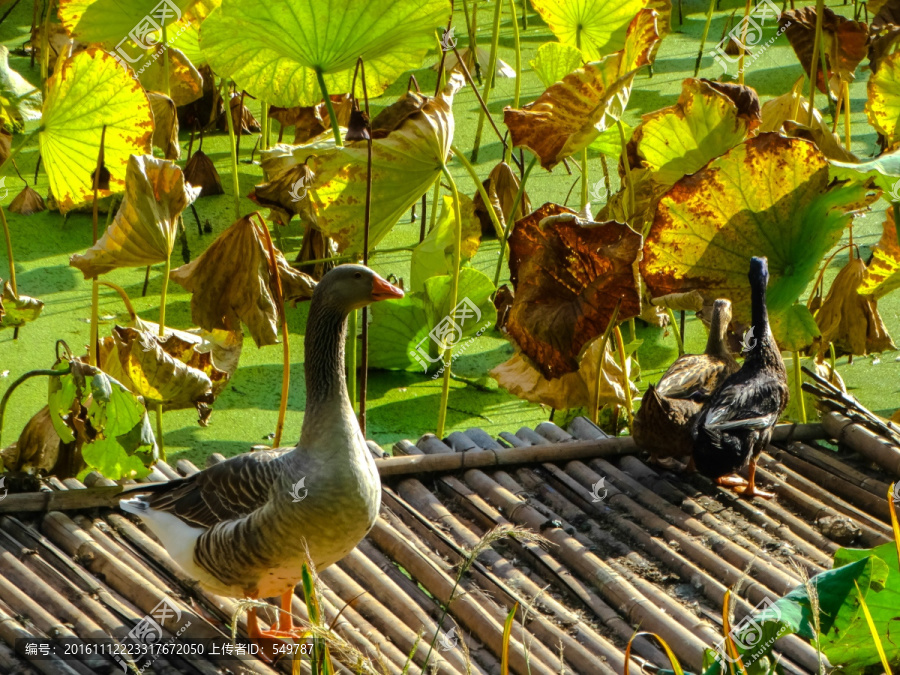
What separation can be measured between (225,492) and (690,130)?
5.06 ft

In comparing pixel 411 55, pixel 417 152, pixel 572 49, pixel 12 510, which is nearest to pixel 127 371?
pixel 12 510

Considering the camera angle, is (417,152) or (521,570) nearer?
(521,570)

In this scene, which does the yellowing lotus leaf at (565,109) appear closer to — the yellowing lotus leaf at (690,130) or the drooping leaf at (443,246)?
the yellowing lotus leaf at (690,130)

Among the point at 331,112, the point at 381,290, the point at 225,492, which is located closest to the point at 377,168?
the point at 331,112

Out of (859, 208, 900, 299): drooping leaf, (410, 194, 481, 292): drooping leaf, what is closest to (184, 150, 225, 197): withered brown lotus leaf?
(410, 194, 481, 292): drooping leaf

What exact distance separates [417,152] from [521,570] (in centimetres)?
102

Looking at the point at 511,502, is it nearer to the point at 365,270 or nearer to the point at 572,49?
the point at 365,270

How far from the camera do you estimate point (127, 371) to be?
2.52 meters

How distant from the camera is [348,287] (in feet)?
6.39

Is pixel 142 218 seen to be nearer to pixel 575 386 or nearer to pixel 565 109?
pixel 565 109

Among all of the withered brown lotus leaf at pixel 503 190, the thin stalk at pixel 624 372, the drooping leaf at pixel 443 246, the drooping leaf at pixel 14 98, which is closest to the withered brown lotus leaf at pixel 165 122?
the drooping leaf at pixel 14 98

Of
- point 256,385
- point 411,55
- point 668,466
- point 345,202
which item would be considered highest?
point 411,55

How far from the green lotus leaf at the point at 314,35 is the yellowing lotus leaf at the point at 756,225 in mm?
727

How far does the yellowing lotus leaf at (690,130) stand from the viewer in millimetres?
2762
